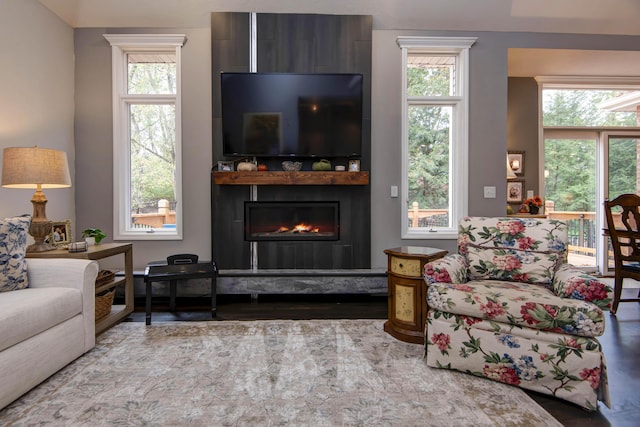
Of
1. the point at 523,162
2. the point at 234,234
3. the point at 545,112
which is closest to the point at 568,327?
the point at 234,234

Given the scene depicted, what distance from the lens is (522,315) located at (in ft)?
6.02

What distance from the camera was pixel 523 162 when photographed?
183 inches

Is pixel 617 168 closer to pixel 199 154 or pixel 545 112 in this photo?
pixel 545 112

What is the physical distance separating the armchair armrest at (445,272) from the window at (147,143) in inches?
113

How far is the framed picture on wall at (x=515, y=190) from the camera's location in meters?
4.65

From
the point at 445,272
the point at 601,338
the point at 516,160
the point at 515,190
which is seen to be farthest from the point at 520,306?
the point at 516,160

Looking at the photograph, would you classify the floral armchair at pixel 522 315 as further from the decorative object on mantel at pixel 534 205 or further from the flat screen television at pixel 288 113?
the decorative object on mantel at pixel 534 205

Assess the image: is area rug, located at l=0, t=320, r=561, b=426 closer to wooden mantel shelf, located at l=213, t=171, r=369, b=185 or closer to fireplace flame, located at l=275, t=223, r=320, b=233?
fireplace flame, located at l=275, t=223, r=320, b=233

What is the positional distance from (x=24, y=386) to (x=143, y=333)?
924 mm

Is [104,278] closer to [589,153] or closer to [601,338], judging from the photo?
[601,338]

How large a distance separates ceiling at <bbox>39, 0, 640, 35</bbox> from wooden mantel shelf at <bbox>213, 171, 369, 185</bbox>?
1.76 m

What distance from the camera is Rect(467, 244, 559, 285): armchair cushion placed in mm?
2256

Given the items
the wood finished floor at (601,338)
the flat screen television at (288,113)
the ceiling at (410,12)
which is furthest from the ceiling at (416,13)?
the wood finished floor at (601,338)

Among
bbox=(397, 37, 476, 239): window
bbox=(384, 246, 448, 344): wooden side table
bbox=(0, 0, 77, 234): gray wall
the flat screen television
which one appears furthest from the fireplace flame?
bbox=(0, 0, 77, 234): gray wall
